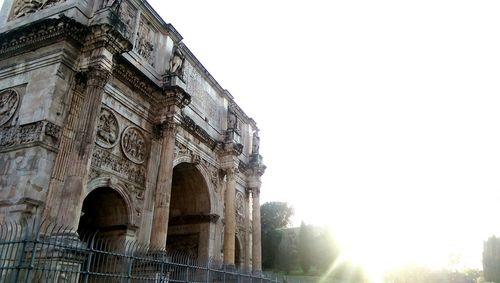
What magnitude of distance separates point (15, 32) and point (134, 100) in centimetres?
385

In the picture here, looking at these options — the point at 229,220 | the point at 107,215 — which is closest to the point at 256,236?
the point at 229,220

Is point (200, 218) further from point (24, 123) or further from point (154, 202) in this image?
point (24, 123)

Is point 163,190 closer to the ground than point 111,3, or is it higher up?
closer to the ground

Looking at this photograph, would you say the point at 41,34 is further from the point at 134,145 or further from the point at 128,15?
the point at 134,145

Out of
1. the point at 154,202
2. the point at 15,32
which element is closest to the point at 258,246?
the point at 154,202

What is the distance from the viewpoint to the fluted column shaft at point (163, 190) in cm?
1203

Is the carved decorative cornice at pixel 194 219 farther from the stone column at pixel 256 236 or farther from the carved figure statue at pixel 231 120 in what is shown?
the carved figure statue at pixel 231 120

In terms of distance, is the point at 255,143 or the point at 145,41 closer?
the point at 145,41

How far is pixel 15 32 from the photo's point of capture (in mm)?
11031

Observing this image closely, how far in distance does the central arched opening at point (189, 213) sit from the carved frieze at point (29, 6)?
752cm

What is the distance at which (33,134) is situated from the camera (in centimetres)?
952

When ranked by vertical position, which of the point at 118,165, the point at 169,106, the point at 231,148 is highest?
the point at 231,148

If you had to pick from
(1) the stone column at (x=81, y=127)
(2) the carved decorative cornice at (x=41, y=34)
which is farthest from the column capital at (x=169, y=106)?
(2) the carved decorative cornice at (x=41, y=34)

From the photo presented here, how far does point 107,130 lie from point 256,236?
35.5 feet
